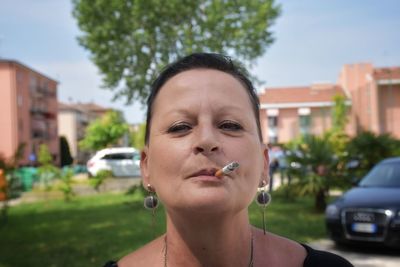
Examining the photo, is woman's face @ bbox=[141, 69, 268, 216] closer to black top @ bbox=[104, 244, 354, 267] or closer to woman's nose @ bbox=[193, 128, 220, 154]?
woman's nose @ bbox=[193, 128, 220, 154]

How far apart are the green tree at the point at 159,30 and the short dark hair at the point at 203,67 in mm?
16264

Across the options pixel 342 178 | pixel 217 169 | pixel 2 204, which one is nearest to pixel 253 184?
pixel 217 169

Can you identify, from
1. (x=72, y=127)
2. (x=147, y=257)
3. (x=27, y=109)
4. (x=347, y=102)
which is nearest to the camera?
(x=147, y=257)

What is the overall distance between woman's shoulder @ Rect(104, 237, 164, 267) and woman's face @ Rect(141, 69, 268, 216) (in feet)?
0.76

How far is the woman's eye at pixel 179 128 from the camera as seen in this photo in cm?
128

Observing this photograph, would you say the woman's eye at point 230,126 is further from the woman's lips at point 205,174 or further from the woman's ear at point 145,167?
the woman's ear at point 145,167

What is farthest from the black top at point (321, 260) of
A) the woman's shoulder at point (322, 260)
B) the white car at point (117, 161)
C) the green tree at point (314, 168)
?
the white car at point (117, 161)

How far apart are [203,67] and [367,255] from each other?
6330 millimetres

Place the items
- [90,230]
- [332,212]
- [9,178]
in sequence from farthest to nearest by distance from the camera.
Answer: [90,230]
[9,178]
[332,212]

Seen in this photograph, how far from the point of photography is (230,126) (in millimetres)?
1296

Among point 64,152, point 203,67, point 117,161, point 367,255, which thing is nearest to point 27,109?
point 64,152

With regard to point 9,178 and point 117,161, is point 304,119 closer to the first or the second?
point 117,161

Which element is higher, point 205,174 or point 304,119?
point 304,119

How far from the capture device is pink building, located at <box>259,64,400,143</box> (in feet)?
124
